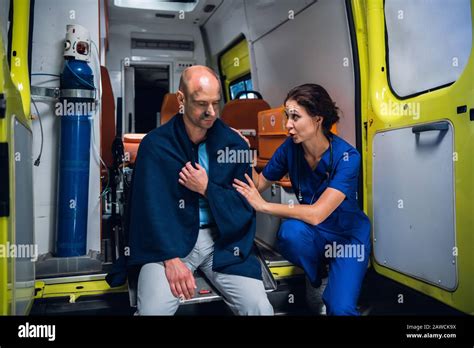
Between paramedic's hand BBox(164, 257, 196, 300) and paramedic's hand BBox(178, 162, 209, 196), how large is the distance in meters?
0.39

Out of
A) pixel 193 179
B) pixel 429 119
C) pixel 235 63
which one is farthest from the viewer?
pixel 235 63

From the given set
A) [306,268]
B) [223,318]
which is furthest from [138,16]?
[223,318]

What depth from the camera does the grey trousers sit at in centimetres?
179

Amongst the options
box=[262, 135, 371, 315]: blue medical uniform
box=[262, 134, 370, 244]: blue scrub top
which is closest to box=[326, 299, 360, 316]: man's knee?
box=[262, 135, 371, 315]: blue medical uniform

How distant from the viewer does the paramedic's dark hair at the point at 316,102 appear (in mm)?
2328

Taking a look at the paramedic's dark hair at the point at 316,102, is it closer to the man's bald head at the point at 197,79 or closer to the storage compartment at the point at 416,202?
the storage compartment at the point at 416,202

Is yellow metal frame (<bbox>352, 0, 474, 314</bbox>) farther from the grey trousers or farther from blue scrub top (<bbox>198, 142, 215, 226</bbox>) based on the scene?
blue scrub top (<bbox>198, 142, 215, 226</bbox>)

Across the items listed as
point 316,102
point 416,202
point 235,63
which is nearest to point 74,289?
point 316,102

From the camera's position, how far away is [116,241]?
304 cm

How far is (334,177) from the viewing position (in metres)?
2.20

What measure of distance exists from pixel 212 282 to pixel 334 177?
0.90m

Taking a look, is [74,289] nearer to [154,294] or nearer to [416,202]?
[154,294]

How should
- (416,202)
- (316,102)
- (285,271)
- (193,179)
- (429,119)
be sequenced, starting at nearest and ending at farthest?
(193,179), (429,119), (416,202), (316,102), (285,271)

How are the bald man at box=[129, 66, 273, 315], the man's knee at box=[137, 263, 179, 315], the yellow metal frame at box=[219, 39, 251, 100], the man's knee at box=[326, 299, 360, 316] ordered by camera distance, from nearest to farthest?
the man's knee at box=[137, 263, 179, 315], the bald man at box=[129, 66, 273, 315], the man's knee at box=[326, 299, 360, 316], the yellow metal frame at box=[219, 39, 251, 100]
